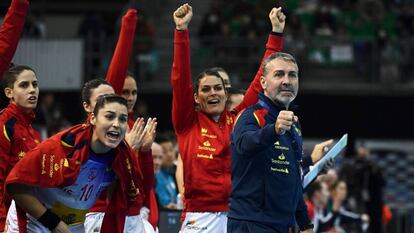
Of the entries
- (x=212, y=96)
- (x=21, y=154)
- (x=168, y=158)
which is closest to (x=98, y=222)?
(x=21, y=154)

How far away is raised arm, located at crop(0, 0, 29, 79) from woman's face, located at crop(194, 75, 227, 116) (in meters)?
1.62

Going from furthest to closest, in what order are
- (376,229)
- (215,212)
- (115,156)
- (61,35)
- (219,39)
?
1. (61,35)
2. (219,39)
3. (376,229)
4. (215,212)
5. (115,156)

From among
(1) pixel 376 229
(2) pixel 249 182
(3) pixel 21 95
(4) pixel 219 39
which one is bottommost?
(1) pixel 376 229

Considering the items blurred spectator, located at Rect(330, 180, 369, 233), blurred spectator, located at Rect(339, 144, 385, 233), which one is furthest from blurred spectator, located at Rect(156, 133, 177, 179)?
blurred spectator, located at Rect(339, 144, 385, 233)

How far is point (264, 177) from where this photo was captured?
8.83m

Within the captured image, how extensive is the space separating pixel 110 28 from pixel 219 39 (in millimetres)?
2229

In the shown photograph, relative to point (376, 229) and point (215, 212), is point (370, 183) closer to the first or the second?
point (376, 229)

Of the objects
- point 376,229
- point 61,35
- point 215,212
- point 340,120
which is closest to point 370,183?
point 376,229

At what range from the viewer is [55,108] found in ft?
68.3

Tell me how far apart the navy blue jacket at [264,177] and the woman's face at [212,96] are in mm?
1028

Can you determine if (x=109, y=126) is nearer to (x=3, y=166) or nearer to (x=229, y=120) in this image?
(x=3, y=166)

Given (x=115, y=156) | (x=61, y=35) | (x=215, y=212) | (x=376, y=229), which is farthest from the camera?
(x=61, y=35)

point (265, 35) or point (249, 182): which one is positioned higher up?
point (265, 35)

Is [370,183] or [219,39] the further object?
[219,39]
